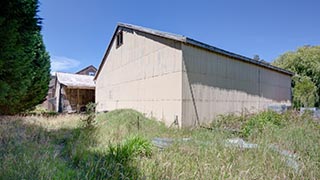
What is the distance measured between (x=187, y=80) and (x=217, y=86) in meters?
1.70

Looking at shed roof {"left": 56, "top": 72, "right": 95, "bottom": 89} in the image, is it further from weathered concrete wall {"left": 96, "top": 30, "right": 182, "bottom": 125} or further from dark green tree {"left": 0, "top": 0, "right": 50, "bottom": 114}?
Result: dark green tree {"left": 0, "top": 0, "right": 50, "bottom": 114}

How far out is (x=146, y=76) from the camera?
10.3m

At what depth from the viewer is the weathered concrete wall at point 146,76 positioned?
816 centimetres

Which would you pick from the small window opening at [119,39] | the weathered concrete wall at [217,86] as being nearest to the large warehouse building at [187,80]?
the weathered concrete wall at [217,86]

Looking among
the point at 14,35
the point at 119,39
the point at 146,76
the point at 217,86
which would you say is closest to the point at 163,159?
the point at 14,35

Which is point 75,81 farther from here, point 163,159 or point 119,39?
point 163,159

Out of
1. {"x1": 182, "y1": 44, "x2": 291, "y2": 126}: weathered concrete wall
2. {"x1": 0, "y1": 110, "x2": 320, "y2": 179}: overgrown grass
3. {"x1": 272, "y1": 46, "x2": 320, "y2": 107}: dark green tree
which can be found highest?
{"x1": 272, "y1": 46, "x2": 320, "y2": 107}: dark green tree

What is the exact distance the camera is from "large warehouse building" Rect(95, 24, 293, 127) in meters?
7.89

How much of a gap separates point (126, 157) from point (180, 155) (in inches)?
41.0

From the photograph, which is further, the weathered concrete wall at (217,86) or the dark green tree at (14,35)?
the weathered concrete wall at (217,86)

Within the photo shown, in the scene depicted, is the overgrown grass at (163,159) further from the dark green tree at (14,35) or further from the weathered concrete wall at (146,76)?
the weathered concrete wall at (146,76)

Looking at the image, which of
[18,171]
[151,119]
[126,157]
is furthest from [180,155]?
[151,119]

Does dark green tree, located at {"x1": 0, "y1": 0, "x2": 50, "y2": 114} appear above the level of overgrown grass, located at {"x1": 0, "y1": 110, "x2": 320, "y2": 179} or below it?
above

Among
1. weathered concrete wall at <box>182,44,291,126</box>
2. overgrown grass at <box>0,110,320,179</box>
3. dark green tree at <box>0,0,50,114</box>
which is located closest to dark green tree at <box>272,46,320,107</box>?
weathered concrete wall at <box>182,44,291,126</box>
